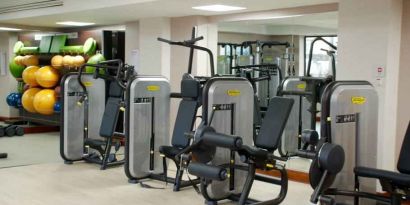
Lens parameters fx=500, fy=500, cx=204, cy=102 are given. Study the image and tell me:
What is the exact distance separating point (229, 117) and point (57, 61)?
6.14 meters

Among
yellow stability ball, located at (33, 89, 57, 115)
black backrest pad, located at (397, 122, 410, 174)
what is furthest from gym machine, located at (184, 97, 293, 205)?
yellow stability ball, located at (33, 89, 57, 115)

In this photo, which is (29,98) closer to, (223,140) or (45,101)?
(45,101)

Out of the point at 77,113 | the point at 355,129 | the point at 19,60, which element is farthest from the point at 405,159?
the point at 19,60

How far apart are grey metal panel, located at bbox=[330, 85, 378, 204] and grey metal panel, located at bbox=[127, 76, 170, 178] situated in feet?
8.54

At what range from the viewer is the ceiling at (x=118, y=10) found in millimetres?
6438

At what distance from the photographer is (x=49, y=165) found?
7277 millimetres

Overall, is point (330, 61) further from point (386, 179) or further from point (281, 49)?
point (386, 179)

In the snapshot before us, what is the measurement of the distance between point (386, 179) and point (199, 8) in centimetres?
393

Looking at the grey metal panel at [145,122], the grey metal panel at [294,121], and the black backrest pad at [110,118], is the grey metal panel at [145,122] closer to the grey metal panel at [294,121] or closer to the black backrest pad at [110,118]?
the black backrest pad at [110,118]

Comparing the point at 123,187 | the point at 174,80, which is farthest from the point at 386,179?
the point at 174,80

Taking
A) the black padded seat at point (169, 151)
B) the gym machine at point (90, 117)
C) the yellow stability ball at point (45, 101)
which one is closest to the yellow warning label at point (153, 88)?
the black padded seat at point (169, 151)

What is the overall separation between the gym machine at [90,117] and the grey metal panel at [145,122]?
0.90 metres

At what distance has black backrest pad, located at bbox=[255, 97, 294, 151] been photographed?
15.9 ft

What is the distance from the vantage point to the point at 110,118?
278 inches
